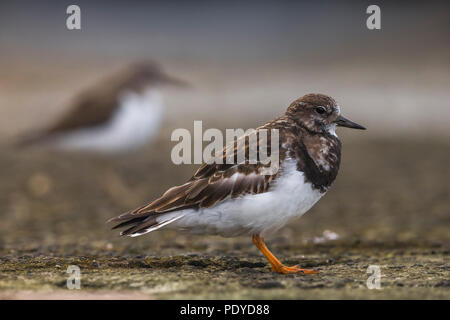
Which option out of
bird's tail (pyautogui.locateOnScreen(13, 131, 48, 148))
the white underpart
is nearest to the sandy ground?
the white underpart

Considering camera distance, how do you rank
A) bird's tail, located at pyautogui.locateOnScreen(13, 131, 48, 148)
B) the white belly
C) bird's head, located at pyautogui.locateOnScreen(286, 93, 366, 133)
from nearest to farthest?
the white belly → bird's head, located at pyautogui.locateOnScreen(286, 93, 366, 133) → bird's tail, located at pyautogui.locateOnScreen(13, 131, 48, 148)

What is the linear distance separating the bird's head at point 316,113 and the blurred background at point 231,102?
1.78m

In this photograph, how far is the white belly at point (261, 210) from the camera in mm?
5824

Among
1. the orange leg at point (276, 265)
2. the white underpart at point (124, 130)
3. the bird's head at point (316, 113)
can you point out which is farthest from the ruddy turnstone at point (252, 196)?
the white underpart at point (124, 130)

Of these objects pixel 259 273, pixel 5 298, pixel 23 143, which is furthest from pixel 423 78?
pixel 5 298

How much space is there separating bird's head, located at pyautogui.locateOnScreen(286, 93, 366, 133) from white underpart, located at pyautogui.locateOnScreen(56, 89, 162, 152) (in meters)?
5.62

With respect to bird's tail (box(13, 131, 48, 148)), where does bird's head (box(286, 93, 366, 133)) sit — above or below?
above

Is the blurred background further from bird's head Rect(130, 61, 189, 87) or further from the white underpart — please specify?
bird's head Rect(130, 61, 189, 87)

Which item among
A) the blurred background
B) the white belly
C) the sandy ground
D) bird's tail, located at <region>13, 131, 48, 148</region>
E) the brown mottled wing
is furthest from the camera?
bird's tail, located at <region>13, 131, 48, 148</region>

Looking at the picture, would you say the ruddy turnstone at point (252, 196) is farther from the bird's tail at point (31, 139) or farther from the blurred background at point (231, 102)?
the bird's tail at point (31, 139)

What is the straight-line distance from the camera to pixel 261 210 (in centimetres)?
583

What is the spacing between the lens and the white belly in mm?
5824

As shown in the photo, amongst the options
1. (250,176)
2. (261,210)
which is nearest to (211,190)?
(250,176)

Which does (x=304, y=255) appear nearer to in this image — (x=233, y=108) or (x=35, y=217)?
(x=35, y=217)
